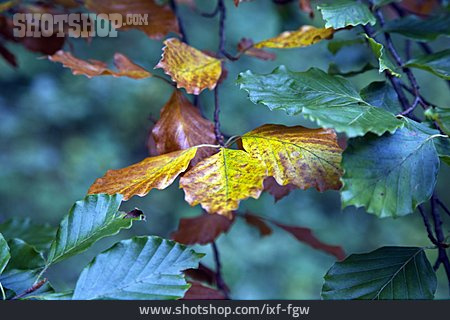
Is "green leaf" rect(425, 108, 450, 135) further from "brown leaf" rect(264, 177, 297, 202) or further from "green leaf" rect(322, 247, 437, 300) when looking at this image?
"brown leaf" rect(264, 177, 297, 202)

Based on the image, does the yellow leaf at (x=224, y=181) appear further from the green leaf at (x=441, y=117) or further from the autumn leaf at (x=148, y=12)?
the autumn leaf at (x=148, y=12)

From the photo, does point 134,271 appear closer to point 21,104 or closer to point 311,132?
point 311,132

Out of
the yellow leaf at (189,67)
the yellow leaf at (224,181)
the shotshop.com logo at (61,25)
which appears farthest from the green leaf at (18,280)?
the shotshop.com logo at (61,25)

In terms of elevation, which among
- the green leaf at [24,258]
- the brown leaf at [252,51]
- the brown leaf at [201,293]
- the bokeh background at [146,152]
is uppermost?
the brown leaf at [252,51]

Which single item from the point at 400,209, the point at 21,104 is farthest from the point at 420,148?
the point at 21,104

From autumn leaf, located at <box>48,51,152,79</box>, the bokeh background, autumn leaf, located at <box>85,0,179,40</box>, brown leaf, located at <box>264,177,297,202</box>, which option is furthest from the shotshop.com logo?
the bokeh background
